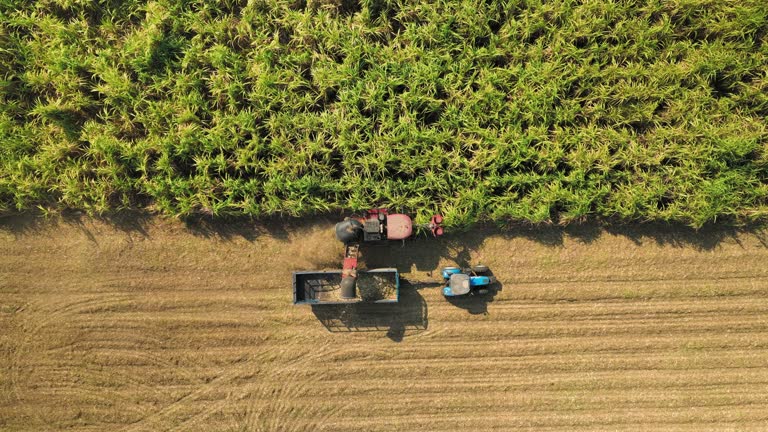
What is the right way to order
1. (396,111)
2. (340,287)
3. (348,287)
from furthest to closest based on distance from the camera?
(396,111)
(340,287)
(348,287)

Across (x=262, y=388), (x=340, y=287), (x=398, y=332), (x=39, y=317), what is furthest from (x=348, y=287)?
(x=39, y=317)

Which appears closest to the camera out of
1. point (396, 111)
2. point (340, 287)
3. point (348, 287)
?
point (348, 287)

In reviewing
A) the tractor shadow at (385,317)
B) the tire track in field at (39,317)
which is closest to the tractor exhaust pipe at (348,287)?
the tractor shadow at (385,317)

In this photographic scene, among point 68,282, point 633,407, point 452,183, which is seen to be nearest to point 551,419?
point 633,407

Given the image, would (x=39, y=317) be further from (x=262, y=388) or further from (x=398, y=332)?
(x=398, y=332)

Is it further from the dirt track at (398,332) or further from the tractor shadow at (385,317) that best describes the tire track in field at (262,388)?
the tractor shadow at (385,317)

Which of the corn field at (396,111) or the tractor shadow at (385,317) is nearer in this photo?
the corn field at (396,111)
